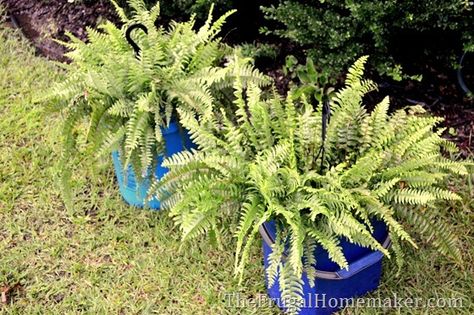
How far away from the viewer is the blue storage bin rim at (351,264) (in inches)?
96.3

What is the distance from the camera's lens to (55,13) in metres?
4.87

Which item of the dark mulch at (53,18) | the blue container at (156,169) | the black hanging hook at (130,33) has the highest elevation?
the dark mulch at (53,18)

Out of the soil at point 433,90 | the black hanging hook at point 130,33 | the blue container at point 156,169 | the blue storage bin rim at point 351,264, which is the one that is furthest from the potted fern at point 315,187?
the soil at point 433,90

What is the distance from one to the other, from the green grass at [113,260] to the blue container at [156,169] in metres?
0.07

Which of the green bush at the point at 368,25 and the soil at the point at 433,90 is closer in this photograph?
the green bush at the point at 368,25

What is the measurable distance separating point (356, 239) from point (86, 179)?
1.82 metres

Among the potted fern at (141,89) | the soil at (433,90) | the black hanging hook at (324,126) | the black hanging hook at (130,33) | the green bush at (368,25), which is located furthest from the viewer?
the soil at (433,90)

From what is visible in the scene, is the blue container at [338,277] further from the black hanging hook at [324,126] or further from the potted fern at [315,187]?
the black hanging hook at [324,126]

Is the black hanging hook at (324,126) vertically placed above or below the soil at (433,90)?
below

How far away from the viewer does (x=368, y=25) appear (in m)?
3.10

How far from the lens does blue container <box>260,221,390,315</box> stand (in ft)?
8.05

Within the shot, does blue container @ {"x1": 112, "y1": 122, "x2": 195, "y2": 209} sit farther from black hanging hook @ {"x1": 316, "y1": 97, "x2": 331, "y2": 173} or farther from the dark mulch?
the dark mulch

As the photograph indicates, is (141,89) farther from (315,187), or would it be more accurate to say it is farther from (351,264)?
(351,264)

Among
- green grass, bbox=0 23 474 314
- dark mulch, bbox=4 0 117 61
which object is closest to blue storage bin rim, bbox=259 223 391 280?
green grass, bbox=0 23 474 314
